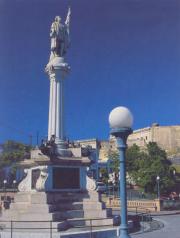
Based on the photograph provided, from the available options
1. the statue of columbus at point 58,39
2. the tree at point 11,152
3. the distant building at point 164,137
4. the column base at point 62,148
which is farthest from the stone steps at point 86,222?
the distant building at point 164,137

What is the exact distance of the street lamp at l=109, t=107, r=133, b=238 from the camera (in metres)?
7.85

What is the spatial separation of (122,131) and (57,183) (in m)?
10.6

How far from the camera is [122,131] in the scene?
8156 mm

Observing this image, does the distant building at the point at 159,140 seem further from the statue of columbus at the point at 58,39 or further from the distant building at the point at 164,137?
the statue of columbus at the point at 58,39

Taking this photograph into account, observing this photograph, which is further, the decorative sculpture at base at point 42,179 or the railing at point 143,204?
the railing at point 143,204

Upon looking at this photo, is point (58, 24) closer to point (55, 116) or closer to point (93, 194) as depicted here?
point (55, 116)

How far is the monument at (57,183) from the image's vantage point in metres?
16.7

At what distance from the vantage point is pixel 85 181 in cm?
1902

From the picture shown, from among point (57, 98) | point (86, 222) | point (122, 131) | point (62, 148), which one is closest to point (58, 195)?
point (86, 222)

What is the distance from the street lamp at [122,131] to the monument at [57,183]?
7835 mm

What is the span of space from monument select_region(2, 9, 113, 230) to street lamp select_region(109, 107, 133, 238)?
7.83 metres

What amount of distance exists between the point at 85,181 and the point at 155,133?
9328 cm

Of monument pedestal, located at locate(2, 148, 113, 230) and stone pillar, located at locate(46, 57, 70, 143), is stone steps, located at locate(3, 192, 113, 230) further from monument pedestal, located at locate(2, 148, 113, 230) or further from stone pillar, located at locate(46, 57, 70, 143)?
stone pillar, located at locate(46, 57, 70, 143)

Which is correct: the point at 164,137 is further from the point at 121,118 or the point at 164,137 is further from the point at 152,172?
the point at 121,118
